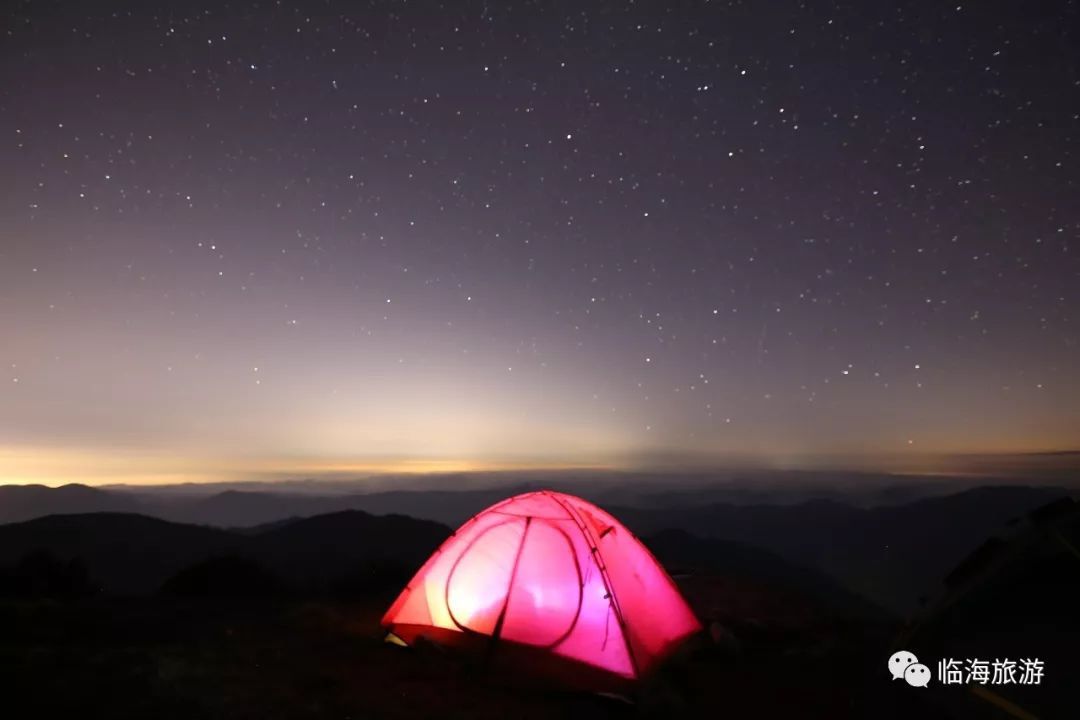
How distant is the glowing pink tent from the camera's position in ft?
23.1

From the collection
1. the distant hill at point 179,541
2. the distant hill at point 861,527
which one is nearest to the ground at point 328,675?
the distant hill at point 179,541

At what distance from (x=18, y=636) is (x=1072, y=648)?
11.9 metres

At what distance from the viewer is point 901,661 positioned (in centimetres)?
533

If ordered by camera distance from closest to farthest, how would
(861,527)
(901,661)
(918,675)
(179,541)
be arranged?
(918,675), (901,661), (179,541), (861,527)

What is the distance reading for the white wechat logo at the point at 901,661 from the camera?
5.28 metres

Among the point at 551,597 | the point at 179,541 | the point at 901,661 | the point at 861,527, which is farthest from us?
the point at 861,527

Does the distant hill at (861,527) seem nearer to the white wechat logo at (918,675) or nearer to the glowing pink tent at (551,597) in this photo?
the glowing pink tent at (551,597)

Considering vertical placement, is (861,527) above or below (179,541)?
below

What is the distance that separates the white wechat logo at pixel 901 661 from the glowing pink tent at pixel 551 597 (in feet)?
9.48

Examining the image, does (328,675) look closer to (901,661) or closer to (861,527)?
(901,661)

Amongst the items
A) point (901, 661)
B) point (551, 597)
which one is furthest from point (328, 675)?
point (901, 661)

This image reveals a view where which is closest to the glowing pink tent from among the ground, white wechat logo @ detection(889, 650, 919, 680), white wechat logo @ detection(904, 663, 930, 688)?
the ground

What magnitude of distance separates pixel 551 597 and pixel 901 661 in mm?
3931

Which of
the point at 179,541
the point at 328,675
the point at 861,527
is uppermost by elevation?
the point at 328,675
